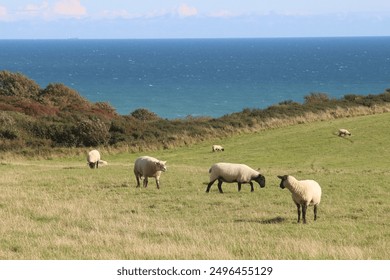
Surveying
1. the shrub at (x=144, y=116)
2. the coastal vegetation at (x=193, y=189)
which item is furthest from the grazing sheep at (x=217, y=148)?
the shrub at (x=144, y=116)

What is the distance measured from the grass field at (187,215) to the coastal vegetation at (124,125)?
10.6 meters

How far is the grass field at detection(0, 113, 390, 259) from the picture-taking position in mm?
12828

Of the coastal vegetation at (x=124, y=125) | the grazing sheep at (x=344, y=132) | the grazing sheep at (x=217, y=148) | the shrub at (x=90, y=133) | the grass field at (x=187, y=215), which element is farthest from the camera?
the shrub at (x=90, y=133)

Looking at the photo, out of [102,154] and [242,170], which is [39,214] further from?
[102,154]

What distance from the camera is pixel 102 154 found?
4328 cm

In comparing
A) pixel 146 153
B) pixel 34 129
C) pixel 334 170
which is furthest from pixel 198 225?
pixel 34 129

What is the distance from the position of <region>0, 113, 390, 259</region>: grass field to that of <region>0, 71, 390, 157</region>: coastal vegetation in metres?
10.6

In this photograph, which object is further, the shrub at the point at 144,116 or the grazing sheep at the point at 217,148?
the shrub at the point at 144,116

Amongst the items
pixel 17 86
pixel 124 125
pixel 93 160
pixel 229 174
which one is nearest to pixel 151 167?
pixel 229 174

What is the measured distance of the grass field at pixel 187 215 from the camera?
1283 centimetres

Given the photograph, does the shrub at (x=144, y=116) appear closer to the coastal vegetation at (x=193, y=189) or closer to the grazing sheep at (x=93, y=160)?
the coastal vegetation at (x=193, y=189)

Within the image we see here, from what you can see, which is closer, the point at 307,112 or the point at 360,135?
the point at 360,135

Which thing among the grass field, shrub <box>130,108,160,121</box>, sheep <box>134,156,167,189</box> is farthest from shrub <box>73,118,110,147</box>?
sheep <box>134,156,167,189</box>

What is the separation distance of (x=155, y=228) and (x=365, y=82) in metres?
143
